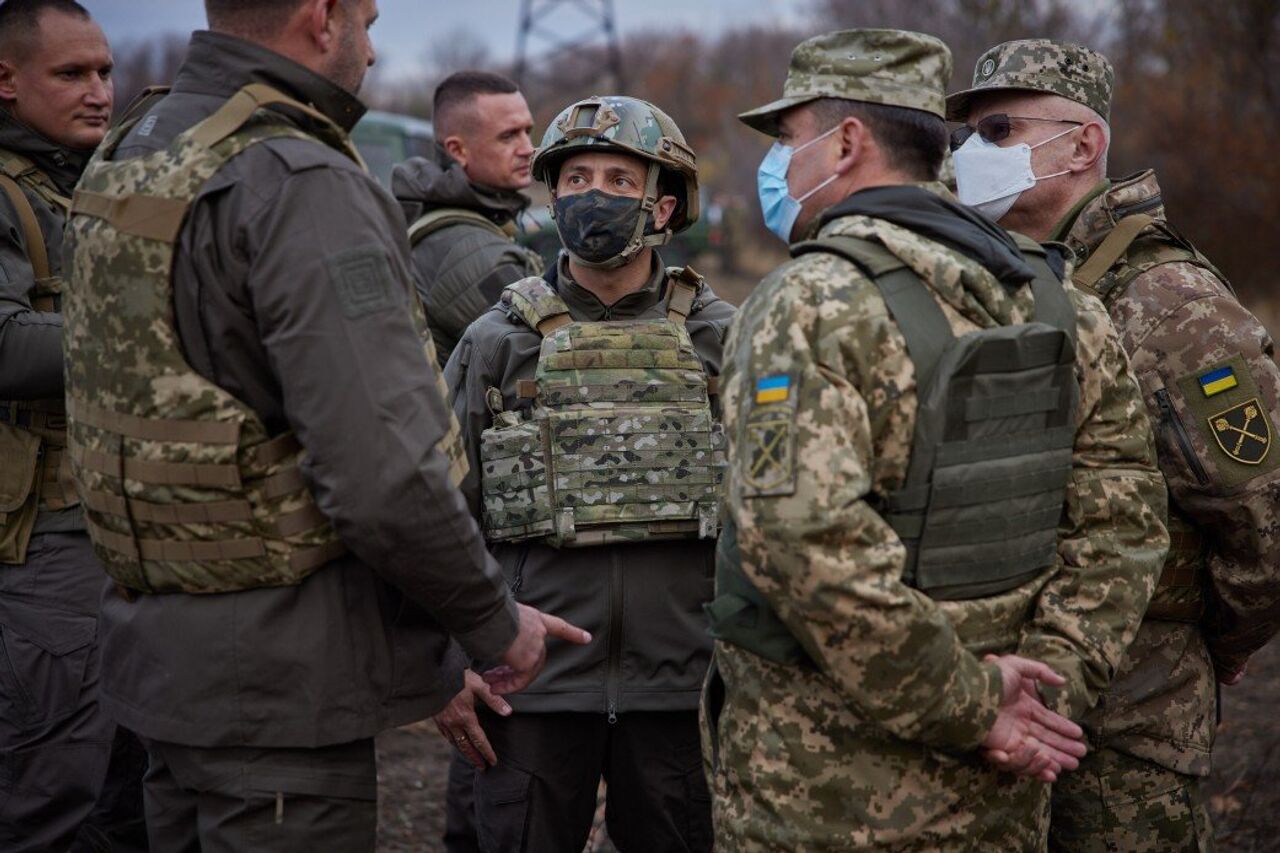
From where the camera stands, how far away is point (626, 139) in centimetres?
359

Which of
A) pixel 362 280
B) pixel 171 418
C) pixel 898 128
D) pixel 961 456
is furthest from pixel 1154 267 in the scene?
pixel 171 418

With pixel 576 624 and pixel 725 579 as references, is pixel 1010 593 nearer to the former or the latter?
pixel 725 579

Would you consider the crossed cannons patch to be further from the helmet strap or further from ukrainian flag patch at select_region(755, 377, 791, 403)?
the helmet strap

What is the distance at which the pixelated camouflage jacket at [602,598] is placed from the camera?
3387 mm

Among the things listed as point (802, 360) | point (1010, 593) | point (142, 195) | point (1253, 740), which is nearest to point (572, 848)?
point (1010, 593)

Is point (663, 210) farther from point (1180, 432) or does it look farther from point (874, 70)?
point (1180, 432)

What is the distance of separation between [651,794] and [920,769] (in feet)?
3.88

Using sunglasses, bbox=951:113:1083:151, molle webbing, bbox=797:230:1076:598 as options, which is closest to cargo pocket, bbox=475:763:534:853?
molle webbing, bbox=797:230:1076:598

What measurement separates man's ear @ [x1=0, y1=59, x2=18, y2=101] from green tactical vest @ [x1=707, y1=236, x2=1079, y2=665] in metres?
2.57

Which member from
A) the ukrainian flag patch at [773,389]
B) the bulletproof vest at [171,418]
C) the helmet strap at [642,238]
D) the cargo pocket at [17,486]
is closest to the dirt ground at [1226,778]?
the cargo pocket at [17,486]

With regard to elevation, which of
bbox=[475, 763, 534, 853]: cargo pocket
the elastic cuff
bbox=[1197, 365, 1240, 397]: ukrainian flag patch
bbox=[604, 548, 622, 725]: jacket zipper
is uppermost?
bbox=[1197, 365, 1240, 397]: ukrainian flag patch

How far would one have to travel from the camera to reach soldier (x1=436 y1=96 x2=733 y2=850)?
3.38m

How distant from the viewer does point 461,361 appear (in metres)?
3.58

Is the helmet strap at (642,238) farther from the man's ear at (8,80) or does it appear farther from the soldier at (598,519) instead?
the man's ear at (8,80)
